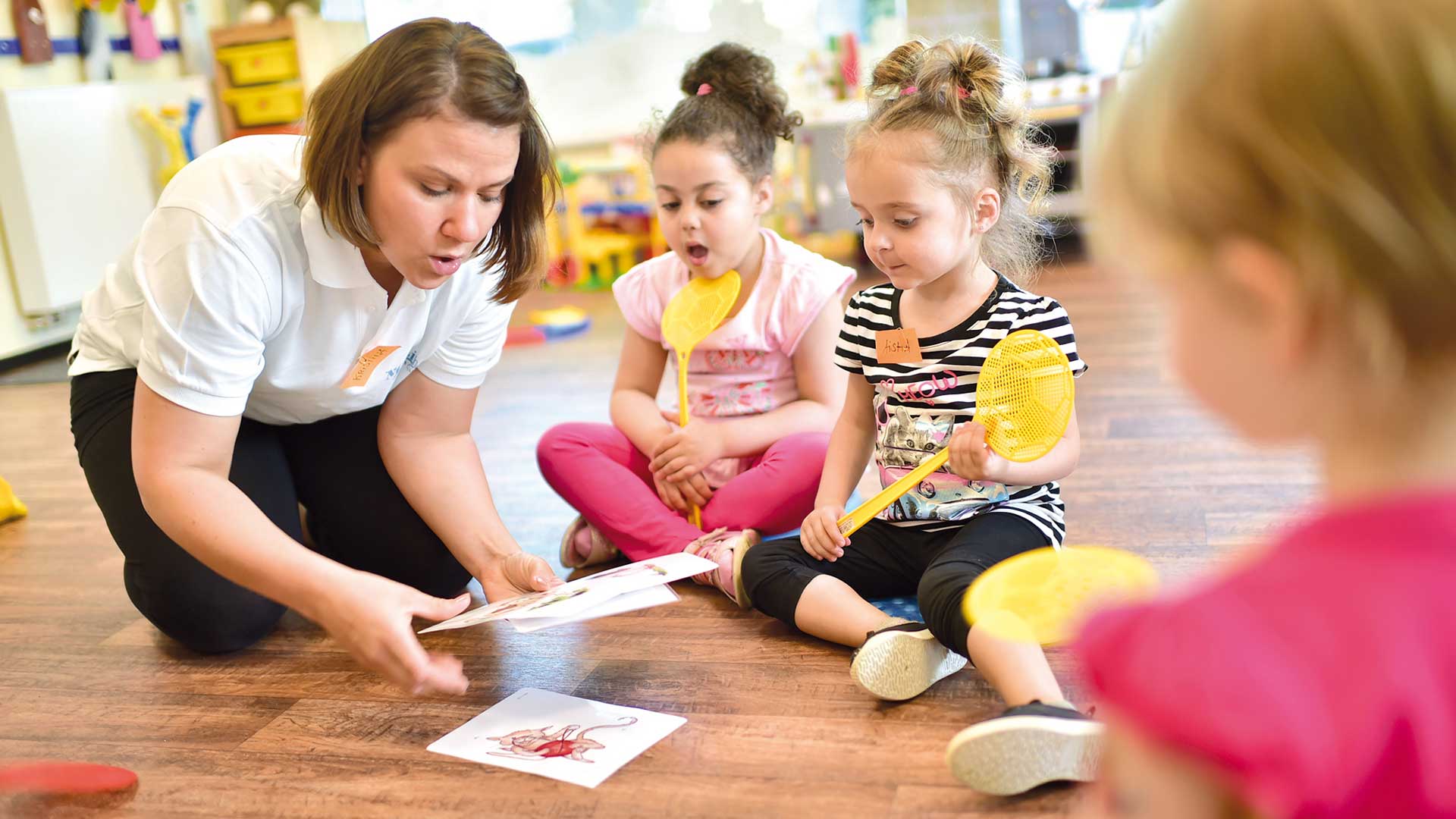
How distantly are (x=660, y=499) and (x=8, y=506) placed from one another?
1.16m

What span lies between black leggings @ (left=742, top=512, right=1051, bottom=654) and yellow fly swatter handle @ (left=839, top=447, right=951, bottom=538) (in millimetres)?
55

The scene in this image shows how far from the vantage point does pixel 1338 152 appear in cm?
47

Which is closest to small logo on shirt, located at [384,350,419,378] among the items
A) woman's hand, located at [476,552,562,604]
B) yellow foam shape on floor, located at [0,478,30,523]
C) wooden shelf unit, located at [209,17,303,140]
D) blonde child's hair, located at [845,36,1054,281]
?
woman's hand, located at [476,552,562,604]

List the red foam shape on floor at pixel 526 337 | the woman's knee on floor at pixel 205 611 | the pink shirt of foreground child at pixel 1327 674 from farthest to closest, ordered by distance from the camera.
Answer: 1. the red foam shape on floor at pixel 526 337
2. the woman's knee on floor at pixel 205 611
3. the pink shirt of foreground child at pixel 1327 674

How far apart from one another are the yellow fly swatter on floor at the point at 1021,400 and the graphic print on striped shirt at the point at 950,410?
61 millimetres

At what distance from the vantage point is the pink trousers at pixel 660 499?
164 cm

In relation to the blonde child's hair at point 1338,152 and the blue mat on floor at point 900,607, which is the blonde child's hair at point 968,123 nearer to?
the blue mat on floor at point 900,607

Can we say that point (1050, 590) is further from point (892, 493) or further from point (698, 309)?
point (698, 309)

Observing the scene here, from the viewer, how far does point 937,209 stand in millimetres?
1355

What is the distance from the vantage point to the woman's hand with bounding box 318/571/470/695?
3.57ft

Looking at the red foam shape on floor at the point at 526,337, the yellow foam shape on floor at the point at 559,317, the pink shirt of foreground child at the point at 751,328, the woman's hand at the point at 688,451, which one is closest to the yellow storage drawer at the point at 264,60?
the yellow foam shape on floor at the point at 559,317

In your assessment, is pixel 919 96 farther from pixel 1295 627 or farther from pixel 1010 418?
pixel 1295 627

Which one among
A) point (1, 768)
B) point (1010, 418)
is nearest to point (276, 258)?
point (1, 768)

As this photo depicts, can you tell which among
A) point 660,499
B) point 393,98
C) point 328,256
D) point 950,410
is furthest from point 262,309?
point 950,410
